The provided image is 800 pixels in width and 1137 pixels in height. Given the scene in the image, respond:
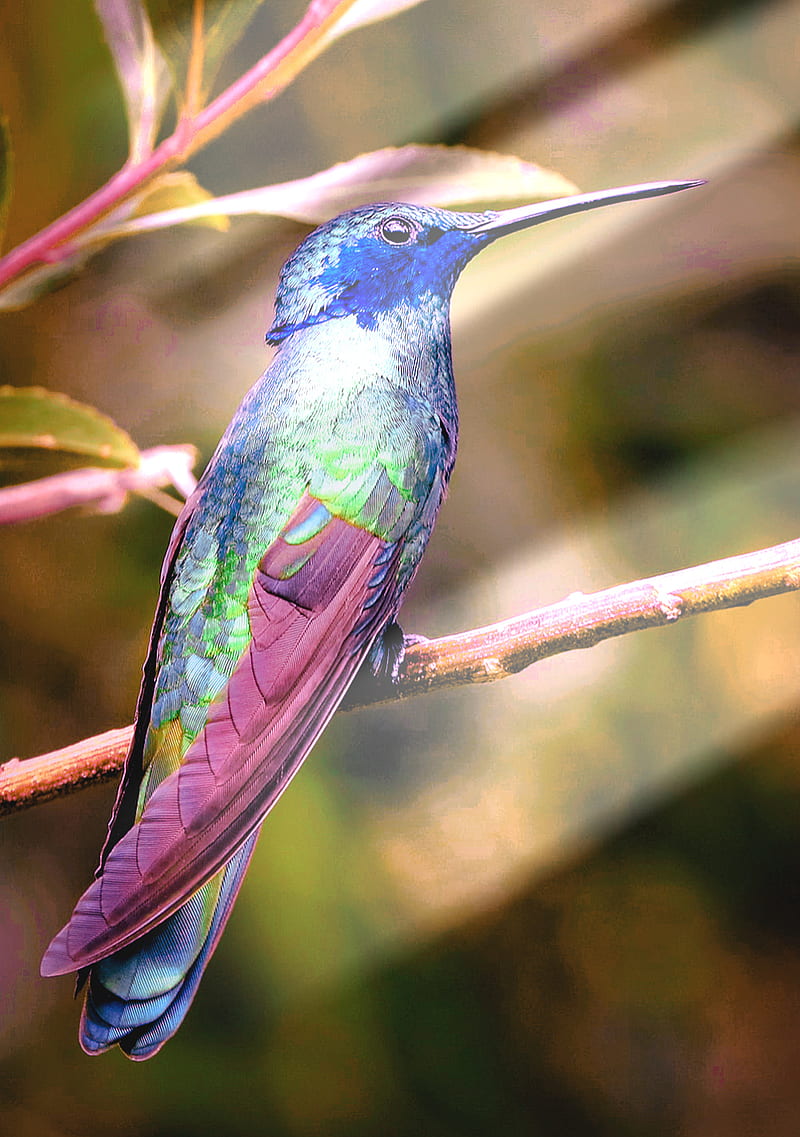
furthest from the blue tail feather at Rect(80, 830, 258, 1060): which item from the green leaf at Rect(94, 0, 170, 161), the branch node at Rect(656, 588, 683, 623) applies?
the green leaf at Rect(94, 0, 170, 161)

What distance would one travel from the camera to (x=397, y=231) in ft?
2.35

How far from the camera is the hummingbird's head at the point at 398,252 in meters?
0.71

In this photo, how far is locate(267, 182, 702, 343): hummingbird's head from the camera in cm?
71

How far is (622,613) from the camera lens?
0.65 meters

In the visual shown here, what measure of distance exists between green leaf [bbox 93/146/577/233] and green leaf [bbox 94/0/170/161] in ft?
0.28

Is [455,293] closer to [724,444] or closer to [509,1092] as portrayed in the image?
[724,444]

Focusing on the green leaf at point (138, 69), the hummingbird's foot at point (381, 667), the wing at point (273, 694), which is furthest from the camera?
the green leaf at point (138, 69)

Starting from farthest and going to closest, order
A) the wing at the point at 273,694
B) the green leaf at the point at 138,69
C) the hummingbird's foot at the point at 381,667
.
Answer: the green leaf at the point at 138,69 < the hummingbird's foot at the point at 381,667 < the wing at the point at 273,694

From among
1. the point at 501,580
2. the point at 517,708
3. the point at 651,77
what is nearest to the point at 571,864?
the point at 517,708

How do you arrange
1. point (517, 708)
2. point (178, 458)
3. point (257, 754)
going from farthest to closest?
point (178, 458)
point (517, 708)
point (257, 754)

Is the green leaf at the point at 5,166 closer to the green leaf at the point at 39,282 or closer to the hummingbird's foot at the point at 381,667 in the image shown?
the green leaf at the point at 39,282

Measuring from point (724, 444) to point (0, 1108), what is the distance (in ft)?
2.71

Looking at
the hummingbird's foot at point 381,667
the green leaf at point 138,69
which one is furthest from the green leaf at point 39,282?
the hummingbird's foot at point 381,667

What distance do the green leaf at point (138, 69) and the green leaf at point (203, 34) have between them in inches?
0.4
